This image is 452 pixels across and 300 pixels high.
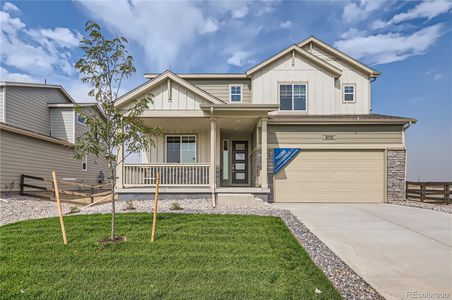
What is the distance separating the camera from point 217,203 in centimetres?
912

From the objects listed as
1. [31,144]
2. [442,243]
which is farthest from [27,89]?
[442,243]

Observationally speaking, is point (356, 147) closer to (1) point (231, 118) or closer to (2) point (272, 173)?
(2) point (272, 173)

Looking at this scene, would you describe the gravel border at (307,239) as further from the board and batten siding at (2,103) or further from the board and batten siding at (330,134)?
the board and batten siding at (2,103)

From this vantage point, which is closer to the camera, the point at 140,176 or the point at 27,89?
the point at 140,176

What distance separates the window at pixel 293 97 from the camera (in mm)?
12758

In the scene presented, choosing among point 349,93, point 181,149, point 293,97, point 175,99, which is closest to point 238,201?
point 181,149

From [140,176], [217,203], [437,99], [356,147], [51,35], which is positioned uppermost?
[51,35]

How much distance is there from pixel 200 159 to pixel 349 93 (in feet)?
27.9

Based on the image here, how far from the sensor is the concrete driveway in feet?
11.2

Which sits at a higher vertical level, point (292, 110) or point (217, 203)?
point (292, 110)

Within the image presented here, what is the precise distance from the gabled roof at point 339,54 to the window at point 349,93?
113 cm

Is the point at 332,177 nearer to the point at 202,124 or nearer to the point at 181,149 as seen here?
the point at 202,124

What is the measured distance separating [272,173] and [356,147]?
367cm

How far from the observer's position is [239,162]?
13.1 meters
